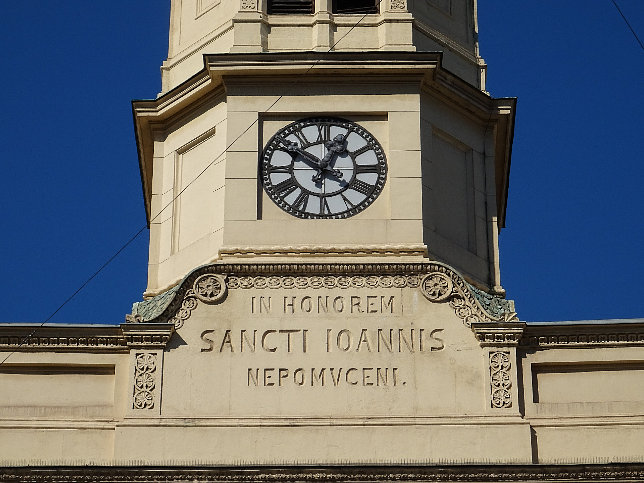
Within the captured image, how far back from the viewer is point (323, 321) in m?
34.2

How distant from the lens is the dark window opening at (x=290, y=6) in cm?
3822

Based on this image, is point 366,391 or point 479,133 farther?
point 479,133

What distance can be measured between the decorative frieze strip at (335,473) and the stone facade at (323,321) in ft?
0.10

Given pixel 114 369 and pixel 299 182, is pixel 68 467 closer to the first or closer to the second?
pixel 114 369

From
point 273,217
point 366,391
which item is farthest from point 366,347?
point 273,217

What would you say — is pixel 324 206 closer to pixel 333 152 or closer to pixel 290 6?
pixel 333 152

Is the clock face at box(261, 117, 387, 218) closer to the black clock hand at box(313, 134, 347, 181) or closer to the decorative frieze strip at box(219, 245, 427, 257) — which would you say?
the black clock hand at box(313, 134, 347, 181)

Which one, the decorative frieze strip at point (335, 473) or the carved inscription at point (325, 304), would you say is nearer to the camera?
the decorative frieze strip at point (335, 473)

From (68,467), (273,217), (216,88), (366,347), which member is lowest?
(68,467)

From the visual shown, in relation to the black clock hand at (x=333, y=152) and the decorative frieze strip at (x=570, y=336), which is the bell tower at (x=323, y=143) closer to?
the black clock hand at (x=333, y=152)

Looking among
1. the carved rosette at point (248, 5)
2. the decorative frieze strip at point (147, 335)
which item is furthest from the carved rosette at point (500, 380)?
the carved rosette at point (248, 5)

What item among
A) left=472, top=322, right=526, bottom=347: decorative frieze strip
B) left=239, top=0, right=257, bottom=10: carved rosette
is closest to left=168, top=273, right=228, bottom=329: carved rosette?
left=472, top=322, right=526, bottom=347: decorative frieze strip

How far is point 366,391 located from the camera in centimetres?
3344

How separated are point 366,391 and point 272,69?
633 cm
